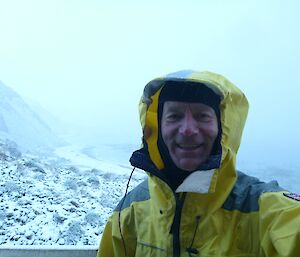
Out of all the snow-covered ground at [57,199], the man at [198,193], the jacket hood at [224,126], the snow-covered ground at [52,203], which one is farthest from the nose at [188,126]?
the snow-covered ground at [52,203]

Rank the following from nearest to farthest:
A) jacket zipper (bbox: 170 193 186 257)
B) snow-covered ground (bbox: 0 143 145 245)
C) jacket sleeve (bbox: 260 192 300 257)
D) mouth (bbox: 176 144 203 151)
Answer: jacket sleeve (bbox: 260 192 300 257) → jacket zipper (bbox: 170 193 186 257) → mouth (bbox: 176 144 203 151) → snow-covered ground (bbox: 0 143 145 245)

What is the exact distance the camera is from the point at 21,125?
74.6ft

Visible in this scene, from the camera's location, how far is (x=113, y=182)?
10.5m

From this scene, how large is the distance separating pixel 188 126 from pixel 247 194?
1.31 feet

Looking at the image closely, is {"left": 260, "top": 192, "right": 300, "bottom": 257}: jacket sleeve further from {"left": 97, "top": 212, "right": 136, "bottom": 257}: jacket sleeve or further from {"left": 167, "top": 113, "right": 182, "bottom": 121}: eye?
{"left": 97, "top": 212, "right": 136, "bottom": 257}: jacket sleeve

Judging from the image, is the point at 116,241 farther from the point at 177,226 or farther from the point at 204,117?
the point at 204,117

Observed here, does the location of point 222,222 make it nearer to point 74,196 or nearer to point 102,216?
point 102,216

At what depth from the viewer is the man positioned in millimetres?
1556

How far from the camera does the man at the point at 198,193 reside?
1556 millimetres

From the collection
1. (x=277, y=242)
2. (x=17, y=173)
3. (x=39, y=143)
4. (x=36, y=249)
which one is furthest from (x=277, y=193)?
(x=39, y=143)

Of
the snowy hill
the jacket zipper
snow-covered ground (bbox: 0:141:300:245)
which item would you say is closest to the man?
the jacket zipper

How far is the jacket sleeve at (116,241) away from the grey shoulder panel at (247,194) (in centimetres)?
57

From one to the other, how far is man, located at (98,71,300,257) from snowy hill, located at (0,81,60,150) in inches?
641

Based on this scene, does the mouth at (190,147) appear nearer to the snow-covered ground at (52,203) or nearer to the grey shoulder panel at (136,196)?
the grey shoulder panel at (136,196)
